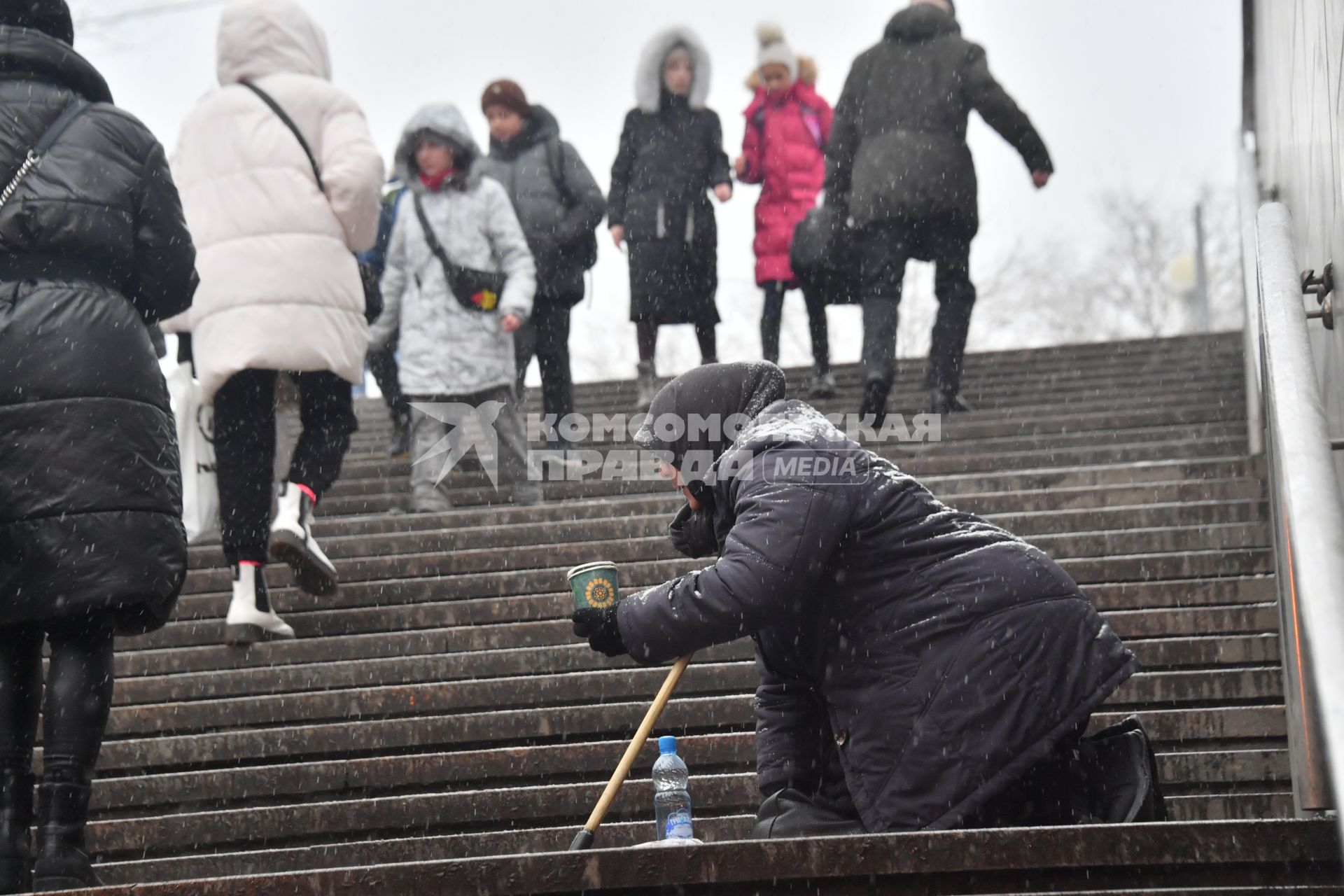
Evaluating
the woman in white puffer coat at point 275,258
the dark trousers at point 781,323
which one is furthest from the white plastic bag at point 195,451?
the dark trousers at point 781,323

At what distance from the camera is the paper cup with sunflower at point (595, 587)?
3896 millimetres

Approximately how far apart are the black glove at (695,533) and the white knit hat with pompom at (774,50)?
21.7 ft

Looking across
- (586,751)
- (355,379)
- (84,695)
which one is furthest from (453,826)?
(355,379)

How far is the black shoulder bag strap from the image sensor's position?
417 cm

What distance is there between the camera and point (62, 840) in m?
3.88

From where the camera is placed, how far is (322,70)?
6.38 m

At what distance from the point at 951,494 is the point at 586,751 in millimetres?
2428

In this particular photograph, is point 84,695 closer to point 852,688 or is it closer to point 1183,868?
point 852,688

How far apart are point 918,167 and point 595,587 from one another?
5.09 m

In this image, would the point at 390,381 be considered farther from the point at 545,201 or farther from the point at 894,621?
the point at 894,621

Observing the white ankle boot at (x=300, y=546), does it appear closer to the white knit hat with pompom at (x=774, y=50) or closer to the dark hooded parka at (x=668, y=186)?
the dark hooded parka at (x=668, y=186)

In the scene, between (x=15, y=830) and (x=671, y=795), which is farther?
(x=671, y=795)

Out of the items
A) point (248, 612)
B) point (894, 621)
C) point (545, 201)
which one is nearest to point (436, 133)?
point (545, 201)

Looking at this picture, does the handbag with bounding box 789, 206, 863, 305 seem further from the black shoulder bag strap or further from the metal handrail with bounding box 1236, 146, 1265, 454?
the black shoulder bag strap
